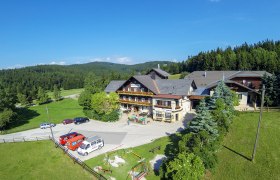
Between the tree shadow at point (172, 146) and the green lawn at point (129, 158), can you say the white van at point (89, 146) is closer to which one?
the green lawn at point (129, 158)

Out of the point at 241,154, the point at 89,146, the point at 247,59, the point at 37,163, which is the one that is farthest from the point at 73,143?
the point at 247,59

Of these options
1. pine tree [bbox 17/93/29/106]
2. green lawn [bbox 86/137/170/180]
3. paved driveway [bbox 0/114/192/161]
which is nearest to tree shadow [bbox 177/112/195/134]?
paved driveway [bbox 0/114/192/161]

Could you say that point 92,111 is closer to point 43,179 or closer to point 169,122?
point 169,122

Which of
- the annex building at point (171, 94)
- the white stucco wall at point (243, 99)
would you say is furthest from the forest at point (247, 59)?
the white stucco wall at point (243, 99)

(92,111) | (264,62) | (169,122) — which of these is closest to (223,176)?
(169,122)

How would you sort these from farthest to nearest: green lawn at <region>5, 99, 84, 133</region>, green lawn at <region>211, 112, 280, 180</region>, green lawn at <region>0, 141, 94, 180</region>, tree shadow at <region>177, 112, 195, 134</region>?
green lawn at <region>5, 99, 84, 133</region> < tree shadow at <region>177, 112, 195, 134</region> < green lawn at <region>0, 141, 94, 180</region> < green lawn at <region>211, 112, 280, 180</region>

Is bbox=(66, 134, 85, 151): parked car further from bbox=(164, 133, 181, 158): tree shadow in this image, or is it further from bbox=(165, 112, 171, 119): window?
bbox=(165, 112, 171, 119): window

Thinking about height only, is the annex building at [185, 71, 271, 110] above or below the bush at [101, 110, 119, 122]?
above
